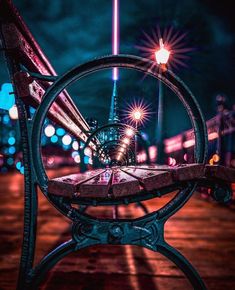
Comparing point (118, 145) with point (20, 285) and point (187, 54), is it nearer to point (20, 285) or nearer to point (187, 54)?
point (20, 285)

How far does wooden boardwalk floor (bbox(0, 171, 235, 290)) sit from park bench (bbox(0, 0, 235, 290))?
87 centimetres

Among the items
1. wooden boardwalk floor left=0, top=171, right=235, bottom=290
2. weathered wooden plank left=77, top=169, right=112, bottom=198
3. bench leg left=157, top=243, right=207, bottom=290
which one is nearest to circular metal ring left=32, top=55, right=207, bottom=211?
weathered wooden plank left=77, top=169, right=112, bottom=198

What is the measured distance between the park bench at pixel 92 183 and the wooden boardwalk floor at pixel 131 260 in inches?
34.2

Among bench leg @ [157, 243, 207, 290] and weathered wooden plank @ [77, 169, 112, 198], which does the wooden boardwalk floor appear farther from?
weathered wooden plank @ [77, 169, 112, 198]

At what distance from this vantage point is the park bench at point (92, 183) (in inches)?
57.2

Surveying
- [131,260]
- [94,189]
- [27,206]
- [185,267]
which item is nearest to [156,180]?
[94,189]

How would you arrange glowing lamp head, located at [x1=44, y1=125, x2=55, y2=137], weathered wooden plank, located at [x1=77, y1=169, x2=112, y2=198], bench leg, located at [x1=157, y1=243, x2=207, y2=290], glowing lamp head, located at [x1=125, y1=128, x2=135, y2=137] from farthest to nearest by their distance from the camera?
glowing lamp head, located at [x1=44, y1=125, x2=55, y2=137] → glowing lamp head, located at [x1=125, y1=128, x2=135, y2=137] → bench leg, located at [x1=157, y1=243, x2=207, y2=290] → weathered wooden plank, located at [x1=77, y1=169, x2=112, y2=198]

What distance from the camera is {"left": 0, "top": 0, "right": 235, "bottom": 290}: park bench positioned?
1.45 metres

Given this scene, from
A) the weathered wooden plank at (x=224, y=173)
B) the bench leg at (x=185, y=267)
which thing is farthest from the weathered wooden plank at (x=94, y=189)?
the weathered wooden plank at (x=224, y=173)

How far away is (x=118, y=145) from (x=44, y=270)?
3.36 ft

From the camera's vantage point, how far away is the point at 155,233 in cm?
158

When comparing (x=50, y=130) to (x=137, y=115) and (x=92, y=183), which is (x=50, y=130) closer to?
(x=137, y=115)

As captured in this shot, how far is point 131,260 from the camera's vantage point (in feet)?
9.39

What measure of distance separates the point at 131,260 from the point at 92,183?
173 centimetres
